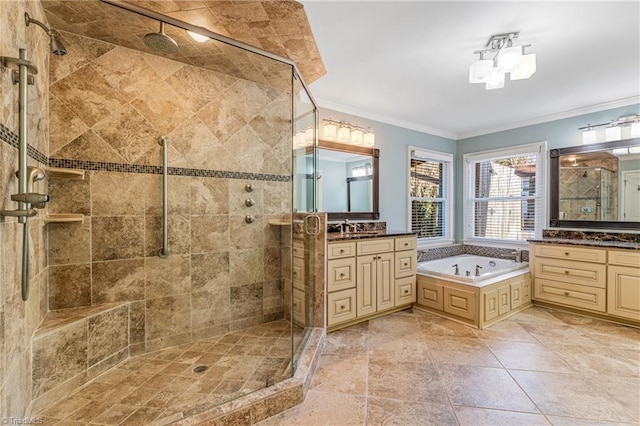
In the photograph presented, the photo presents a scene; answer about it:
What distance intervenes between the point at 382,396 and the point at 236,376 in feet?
3.02

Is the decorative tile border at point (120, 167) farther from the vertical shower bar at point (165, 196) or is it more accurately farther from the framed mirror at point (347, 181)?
the framed mirror at point (347, 181)

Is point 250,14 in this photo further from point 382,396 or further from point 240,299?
point 382,396

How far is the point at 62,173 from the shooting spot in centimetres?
171

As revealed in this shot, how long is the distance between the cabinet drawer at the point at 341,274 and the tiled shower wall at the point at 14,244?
1887mm

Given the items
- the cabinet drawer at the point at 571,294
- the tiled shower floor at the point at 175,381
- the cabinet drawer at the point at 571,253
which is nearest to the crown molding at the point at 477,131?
the cabinet drawer at the point at 571,253

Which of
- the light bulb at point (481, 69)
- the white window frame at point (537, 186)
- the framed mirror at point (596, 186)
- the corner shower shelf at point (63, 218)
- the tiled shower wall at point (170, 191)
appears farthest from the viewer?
the white window frame at point (537, 186)

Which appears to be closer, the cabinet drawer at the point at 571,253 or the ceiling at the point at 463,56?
the ceiling at the point at 463,56

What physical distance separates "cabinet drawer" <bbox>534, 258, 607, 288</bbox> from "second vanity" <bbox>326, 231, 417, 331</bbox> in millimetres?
1489

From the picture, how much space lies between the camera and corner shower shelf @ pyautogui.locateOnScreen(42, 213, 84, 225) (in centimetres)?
172

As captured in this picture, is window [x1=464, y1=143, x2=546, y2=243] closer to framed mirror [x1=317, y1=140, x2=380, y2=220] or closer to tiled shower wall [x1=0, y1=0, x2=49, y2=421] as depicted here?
framed mirror [x1=317, y1=140, x2=380, y2=220]

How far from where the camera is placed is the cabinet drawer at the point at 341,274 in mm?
2455

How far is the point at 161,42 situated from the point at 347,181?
85.5 inches

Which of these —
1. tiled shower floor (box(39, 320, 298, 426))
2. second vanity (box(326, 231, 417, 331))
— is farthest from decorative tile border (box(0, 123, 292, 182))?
tiled shower floor (box(39, 320, 298, 426))

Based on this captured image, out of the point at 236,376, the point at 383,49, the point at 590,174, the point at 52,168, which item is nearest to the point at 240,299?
the point at 236,376
